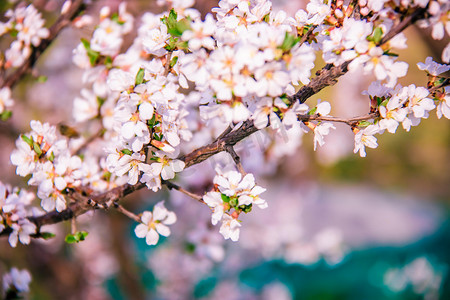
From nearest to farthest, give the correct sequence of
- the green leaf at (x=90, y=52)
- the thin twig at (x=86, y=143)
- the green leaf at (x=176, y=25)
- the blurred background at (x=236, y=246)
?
the green leaf at (x=176, y=25) → the green leaf at (x=90, y=52) → the thin twig at (x=86, y=143) → the blurred background at (x=236, y=246)

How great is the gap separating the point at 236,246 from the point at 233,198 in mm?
3735

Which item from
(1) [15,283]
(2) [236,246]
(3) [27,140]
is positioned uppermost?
→ (3) [27,140]

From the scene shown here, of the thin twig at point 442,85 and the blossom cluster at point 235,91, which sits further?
the thin twig at point 442,85

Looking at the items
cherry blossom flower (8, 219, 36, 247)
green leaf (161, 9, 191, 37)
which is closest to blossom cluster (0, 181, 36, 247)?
cherry blossom flower (8, 219, 36, 247)

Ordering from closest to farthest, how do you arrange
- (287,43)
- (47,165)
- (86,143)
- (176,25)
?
(287,43) < (176,25) < (47,165) < (86,143)

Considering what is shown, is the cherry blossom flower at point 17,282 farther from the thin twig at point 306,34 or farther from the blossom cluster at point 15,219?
the thin twig at point 306,34

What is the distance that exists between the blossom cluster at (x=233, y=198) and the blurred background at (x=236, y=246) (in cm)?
59

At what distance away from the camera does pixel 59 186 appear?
48.6 inches

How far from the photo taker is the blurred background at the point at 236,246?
268 cm

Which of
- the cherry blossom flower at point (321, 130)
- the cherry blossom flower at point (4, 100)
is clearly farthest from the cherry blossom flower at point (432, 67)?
the cherry blossom flower at point (4, 100)

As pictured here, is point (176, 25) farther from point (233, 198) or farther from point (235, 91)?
point (233, 198)

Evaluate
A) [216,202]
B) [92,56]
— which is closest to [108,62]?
[92,56]

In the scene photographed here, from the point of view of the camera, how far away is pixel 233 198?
3.65 feet

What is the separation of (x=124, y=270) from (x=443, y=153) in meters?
7.21
